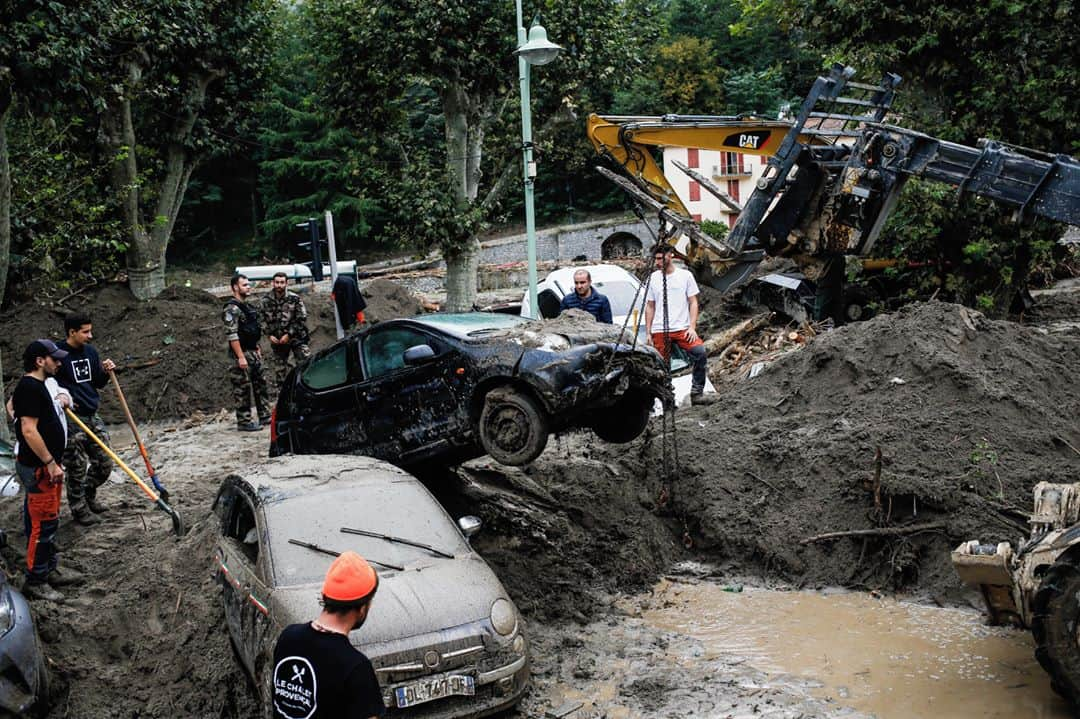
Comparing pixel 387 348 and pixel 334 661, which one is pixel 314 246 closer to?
pixel 387 348

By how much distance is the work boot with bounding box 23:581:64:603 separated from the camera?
7871mm

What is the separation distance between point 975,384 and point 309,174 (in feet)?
126

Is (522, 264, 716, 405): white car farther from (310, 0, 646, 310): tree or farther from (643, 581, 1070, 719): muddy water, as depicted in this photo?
(643, 581, 1070, 719): muddy water

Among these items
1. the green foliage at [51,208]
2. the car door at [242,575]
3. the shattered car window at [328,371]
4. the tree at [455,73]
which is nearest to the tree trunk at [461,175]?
the tree at [455,73]

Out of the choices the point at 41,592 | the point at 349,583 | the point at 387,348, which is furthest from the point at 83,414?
the point at 349,583

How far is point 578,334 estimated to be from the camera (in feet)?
27.5

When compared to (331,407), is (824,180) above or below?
above

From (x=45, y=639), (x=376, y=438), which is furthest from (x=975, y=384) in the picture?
(x=45, y=639)

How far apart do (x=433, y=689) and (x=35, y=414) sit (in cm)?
428

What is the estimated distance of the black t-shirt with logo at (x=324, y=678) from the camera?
11.7 ft

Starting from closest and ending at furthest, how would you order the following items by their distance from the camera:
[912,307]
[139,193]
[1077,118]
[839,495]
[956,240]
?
[839,495] < [912,307] < [1077,118] < [956,240] < [139,193]

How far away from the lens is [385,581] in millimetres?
6105

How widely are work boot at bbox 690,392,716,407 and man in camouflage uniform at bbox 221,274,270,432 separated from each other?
595 centimetres

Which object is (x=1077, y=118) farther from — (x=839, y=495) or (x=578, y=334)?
(x=578, y=334)
